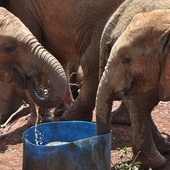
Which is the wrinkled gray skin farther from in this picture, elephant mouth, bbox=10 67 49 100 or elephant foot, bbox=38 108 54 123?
elephant foot, bbox=38 108 54 123

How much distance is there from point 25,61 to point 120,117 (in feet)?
6.28

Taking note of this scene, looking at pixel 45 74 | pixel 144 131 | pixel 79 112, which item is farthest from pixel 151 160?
pixel 79 112

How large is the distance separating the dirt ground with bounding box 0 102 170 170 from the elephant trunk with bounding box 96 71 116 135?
754 mm

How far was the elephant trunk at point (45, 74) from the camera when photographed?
16.0 feet

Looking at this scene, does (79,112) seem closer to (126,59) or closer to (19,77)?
(19,77)

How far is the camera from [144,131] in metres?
5.15

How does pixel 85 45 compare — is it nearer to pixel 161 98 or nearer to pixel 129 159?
pixel 129 159

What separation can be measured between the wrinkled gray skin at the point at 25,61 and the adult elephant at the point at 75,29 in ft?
4.01

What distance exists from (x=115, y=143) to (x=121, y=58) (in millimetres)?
1647

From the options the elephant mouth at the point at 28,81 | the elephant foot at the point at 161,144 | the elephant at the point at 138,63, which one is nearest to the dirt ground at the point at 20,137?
the elephant foot at the point at 161,144

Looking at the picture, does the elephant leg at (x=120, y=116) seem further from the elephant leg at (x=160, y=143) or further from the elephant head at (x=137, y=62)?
the elephant head at (x=137, y=62)

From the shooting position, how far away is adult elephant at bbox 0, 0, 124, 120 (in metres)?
6.26

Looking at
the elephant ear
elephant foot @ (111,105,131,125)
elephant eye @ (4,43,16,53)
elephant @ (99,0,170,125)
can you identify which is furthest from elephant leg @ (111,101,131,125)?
the elephant ear

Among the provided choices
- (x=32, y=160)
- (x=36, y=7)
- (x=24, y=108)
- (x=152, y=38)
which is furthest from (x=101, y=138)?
(x=24, y=108)
